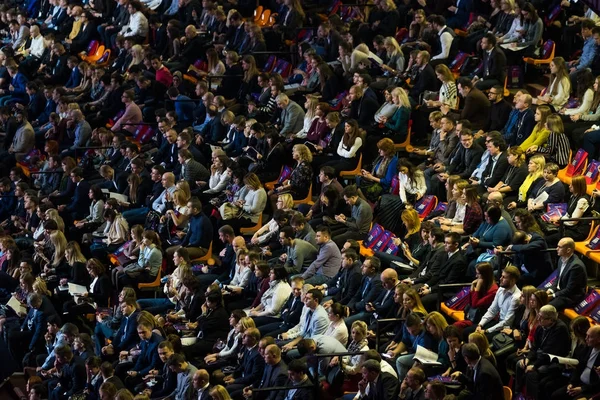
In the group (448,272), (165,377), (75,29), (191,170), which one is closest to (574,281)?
(448,272)

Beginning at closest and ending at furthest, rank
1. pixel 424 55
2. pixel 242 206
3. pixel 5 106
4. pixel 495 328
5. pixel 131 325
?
pixel 495 328 → pixel 131 325 → pixel 242 206 → pixel 424 55 → pixel 5 106

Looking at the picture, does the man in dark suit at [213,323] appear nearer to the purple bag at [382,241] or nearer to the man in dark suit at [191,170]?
the purple bag at [382,241]

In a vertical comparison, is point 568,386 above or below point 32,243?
above

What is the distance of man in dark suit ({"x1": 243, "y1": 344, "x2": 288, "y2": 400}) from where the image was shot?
11.5 metres

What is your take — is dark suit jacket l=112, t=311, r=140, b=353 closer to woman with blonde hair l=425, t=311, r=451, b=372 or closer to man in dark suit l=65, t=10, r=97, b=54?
woman with blonde hair l=425, t=311, r=451, b=372

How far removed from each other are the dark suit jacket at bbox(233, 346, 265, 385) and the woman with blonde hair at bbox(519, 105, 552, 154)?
345 centimetres

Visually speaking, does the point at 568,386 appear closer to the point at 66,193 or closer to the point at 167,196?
the point at 167,196

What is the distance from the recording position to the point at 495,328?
1131 cm

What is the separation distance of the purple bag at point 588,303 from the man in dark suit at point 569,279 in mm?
39

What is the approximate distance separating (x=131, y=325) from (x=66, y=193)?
3.62 metres

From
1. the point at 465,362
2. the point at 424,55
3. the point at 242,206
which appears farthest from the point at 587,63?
the point at 465,362

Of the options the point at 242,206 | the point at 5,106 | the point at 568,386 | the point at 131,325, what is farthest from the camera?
the point at 5,106

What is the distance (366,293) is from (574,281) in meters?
1.93

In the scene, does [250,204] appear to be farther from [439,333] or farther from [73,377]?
[439,333]
